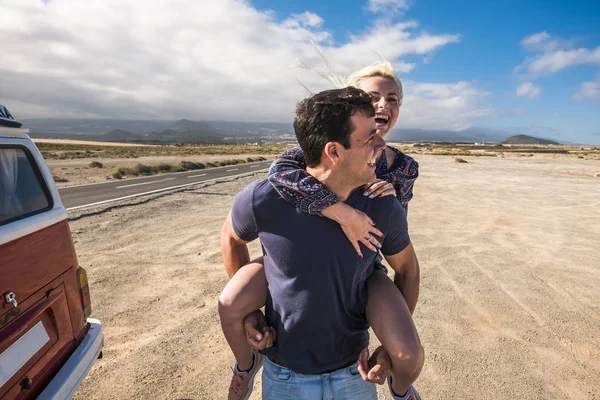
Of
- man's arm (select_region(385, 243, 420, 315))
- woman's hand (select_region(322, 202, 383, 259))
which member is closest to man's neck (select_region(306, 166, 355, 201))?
woman's hand (select_region(322, 202, 383, 259))

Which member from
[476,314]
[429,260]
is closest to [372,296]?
[476,314]

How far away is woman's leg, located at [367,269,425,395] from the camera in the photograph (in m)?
1.49

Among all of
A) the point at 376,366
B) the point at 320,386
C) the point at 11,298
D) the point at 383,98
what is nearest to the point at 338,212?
the point at 376,366

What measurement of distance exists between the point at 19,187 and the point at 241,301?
181 centimetres

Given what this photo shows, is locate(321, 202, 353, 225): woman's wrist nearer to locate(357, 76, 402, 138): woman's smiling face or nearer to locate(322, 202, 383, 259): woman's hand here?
locate(322, 202, 383, 259): woman's hand

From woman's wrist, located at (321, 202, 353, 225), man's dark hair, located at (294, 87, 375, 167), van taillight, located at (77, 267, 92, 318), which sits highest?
man's dark hair, located at (294, 87, 375, 167)

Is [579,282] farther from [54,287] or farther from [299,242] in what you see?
[54,287]

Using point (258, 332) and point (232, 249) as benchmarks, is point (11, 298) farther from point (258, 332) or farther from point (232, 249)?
point (258, 332)

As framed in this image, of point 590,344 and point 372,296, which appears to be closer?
point 372,296

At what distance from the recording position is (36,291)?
80.6 inches

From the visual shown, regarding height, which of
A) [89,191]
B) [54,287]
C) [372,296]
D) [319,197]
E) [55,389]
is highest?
[319,197]

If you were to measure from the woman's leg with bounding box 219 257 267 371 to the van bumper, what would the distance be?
3.78 ft

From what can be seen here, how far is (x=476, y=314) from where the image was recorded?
414 cm

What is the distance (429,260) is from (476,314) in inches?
72.4
